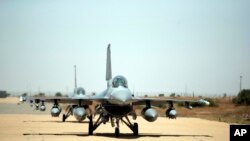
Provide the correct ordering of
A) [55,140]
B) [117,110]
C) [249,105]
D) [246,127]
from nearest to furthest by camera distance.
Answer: [246,127] → [55,140] → [117,110] → [249,105]

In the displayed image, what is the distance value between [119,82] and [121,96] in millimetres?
1507

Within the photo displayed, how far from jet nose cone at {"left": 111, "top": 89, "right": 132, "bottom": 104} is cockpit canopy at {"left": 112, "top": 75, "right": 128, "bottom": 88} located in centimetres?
79

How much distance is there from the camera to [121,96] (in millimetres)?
24188

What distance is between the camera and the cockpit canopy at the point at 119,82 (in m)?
25.4

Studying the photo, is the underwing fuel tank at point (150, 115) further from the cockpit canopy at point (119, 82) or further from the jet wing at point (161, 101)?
the cockpit canopy at point (119, 82)

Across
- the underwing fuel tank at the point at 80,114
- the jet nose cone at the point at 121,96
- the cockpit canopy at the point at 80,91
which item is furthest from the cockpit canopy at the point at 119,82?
the cockpit canopy at the point at 80,91

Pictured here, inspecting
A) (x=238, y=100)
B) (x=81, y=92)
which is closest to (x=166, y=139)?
(x=81, y=92)

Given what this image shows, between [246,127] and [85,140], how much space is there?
30.9 ft

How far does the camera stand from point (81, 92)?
148 ft

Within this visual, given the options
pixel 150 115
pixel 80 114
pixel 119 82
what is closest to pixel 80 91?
pixel 80 114

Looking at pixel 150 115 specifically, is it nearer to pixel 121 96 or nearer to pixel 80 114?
pixel 121 96

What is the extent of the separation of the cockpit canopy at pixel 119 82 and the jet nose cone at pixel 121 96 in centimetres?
79

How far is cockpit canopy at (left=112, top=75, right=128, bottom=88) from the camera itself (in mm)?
25422

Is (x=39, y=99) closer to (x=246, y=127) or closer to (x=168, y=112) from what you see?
(x=168, y=112)
